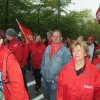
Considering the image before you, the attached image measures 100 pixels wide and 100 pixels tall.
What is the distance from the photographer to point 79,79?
4.75 metres

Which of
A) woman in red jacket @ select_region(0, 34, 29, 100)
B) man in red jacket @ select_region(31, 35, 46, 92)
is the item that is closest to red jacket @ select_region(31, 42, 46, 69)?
man in red jacket @ select_region(31, 35, 46, 92)

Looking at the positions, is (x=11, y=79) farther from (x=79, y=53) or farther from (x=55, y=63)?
(x=55, y=63)

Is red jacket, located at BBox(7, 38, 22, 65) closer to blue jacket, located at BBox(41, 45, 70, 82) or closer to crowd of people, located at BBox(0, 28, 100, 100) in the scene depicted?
crowd of people, located at BBox(0, 28, 100, 100)

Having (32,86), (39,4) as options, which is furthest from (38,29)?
(32,86)

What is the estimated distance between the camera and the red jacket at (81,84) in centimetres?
475

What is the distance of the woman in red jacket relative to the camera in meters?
→ 3.86

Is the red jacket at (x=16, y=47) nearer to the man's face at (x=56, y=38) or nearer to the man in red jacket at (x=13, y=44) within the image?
the man in red jacket at (x=13, y=44)

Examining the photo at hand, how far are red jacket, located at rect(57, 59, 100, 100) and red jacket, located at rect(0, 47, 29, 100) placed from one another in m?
1.03

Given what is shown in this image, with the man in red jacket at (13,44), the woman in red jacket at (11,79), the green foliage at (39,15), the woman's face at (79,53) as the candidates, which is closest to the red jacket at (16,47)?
the man in red jacket at (13,44)

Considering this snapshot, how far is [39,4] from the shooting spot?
3822 centimetres

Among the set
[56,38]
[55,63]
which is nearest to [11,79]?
[55,63]

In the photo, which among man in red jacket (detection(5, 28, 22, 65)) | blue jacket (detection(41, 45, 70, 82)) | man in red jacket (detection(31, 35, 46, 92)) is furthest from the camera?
man in red jacket (detection(31, 35, 46, 92))

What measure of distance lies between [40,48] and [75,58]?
740cm

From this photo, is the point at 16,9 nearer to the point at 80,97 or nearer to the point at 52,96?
the point at 52,96
